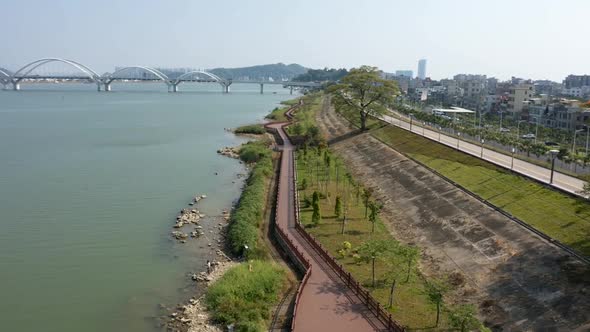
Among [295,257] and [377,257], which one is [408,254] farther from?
[295,257]

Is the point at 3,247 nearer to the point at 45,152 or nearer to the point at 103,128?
the point at 45,152

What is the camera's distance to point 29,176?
124 feet

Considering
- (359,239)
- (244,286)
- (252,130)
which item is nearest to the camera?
(244,286)

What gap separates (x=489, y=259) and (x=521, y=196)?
621cm

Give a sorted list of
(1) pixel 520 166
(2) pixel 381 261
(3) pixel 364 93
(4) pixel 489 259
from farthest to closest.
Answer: (3) pixel 364 93, (1) pixel 520 166, (2) pixel 381 261, (4) pixel 489 259

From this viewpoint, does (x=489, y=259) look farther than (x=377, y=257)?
Yes

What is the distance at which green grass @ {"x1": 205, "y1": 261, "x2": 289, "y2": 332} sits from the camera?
51.2ft

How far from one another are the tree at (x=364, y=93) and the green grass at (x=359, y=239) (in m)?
15.0

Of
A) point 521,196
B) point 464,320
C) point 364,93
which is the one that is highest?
point 364,93

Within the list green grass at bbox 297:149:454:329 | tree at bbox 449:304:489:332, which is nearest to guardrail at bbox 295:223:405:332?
green grass at bbox 297:149:454:329

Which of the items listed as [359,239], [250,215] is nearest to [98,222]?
[250,215]

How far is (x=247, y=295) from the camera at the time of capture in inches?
670

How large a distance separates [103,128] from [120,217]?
146 ft

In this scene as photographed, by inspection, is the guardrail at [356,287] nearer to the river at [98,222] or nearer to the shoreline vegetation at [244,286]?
the shoreline vegetation at [244,286]
